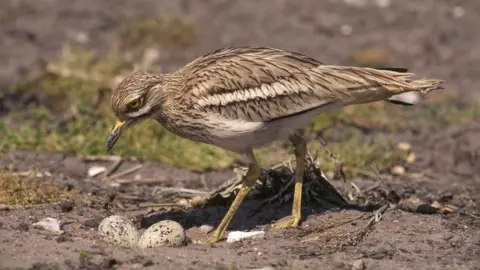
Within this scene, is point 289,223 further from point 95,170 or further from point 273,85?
point 95,170

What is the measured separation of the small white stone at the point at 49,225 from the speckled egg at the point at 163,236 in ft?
2.27

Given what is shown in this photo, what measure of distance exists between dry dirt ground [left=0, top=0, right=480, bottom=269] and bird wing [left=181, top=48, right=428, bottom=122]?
0.86m

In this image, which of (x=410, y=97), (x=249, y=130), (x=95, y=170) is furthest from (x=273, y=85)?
(x=410, y=97)

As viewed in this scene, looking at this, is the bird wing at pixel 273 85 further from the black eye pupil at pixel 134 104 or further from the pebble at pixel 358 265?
the pebble at pixel 358 265

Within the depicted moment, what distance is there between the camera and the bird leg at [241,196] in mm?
6395

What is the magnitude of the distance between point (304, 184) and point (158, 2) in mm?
7373

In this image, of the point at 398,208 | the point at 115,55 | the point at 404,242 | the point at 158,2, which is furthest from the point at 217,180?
the point at 158,2

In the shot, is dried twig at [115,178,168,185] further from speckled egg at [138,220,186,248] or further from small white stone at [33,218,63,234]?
speckled egg at [138,220,186,248]

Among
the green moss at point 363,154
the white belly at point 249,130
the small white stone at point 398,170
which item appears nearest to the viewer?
the white belly at point 249,130

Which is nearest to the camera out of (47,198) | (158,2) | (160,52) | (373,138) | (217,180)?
(47,198)

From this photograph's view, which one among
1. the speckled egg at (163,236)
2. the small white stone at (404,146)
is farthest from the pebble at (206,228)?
the small white stone at (404,146)

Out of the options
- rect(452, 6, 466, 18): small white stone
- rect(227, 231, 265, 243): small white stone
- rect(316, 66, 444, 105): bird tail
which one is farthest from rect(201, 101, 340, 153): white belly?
rect(452, 6, 466, 18): small white stone

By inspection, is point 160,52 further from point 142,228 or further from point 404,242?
point 404,242

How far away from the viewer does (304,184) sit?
709 cm
